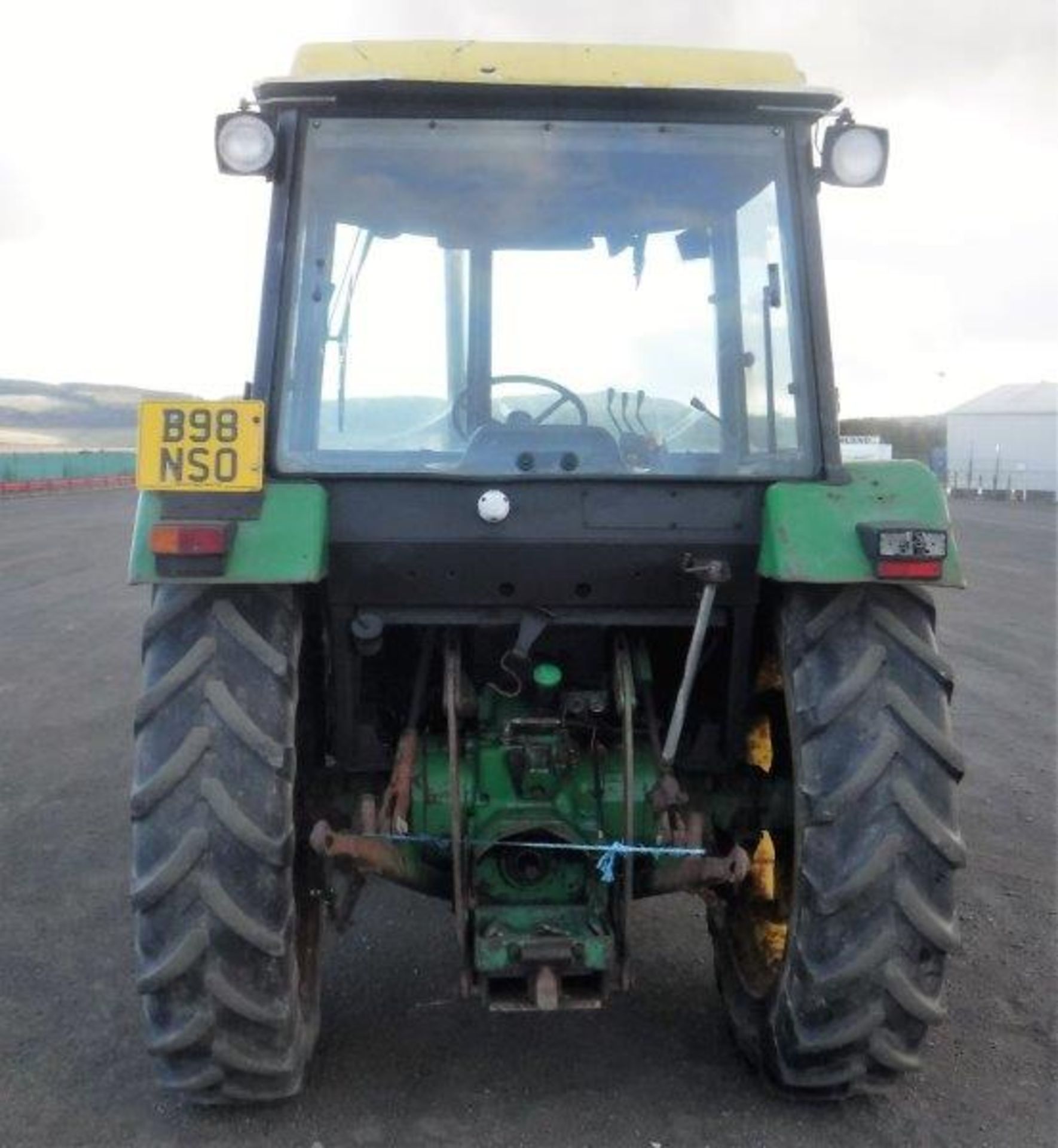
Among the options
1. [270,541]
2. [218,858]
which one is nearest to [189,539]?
[270,541]

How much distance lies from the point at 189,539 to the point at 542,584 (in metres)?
0.91

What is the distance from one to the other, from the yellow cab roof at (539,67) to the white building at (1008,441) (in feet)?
122

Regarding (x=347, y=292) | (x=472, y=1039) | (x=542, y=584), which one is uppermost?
(x=347, y=292)

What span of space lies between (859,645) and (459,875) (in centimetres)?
119

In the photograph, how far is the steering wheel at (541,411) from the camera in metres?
3.63

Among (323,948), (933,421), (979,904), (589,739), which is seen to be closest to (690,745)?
(589,739)

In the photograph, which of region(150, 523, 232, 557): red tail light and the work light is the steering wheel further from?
the work light

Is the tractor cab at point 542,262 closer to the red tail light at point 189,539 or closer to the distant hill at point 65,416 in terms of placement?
the red tail light at point 189,539

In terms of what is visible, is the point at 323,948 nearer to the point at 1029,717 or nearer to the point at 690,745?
the point at 690,745

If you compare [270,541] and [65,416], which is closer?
[270,541]

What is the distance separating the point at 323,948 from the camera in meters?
4.46

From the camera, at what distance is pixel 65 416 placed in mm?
82562

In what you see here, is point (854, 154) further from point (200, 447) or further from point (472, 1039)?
point (472, 1039)

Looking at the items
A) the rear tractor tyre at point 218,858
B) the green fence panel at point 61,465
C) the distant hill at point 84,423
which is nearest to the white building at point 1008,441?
the distant hill at point 84,423
